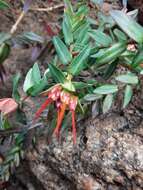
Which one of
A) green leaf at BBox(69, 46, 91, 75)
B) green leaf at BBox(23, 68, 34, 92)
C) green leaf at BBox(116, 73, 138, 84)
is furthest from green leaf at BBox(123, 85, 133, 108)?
green leaf at BBox(23, 68, 34, 92)

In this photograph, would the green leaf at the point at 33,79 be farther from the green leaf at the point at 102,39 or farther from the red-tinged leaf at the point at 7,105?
the green leaf at the point at 102,39

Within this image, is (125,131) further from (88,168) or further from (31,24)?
(31,24)

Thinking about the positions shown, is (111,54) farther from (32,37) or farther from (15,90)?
(32,37)

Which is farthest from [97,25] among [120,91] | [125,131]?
[125,131]

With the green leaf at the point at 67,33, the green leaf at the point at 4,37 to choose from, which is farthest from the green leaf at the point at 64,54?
the green leaf at the point at 4,37

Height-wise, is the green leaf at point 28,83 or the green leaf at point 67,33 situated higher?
the green leaf at point 67,33

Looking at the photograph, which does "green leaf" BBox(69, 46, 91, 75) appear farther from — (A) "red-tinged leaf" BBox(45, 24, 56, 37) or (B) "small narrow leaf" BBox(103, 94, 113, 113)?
(A) "red-tinged leaf" BBox(45, 24, 56, 37)
